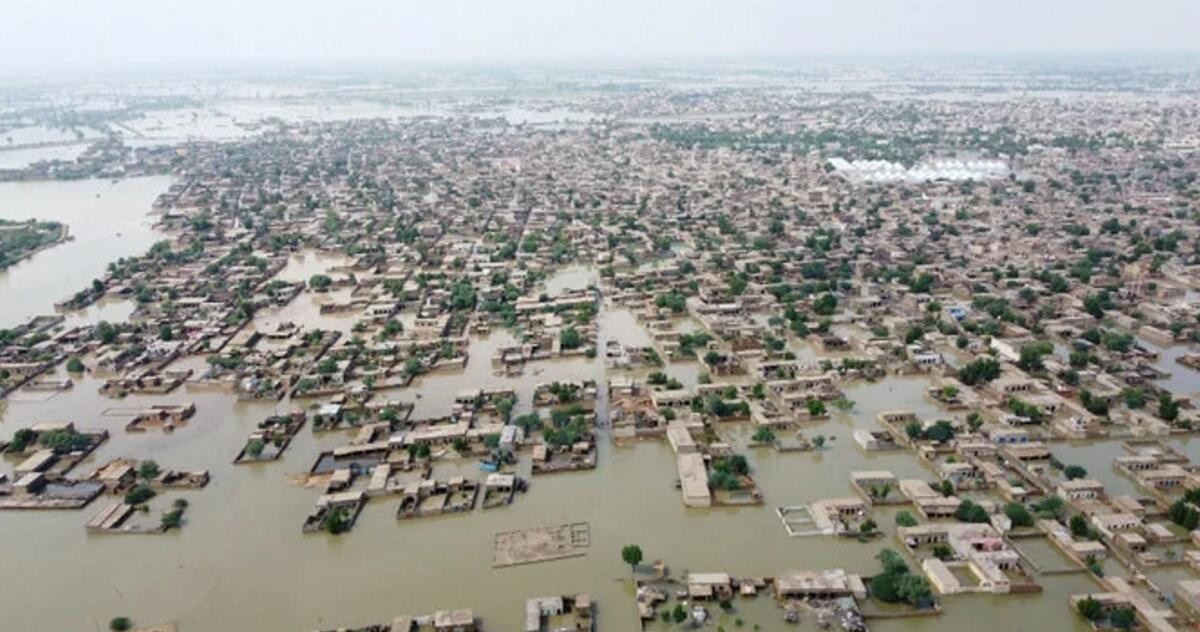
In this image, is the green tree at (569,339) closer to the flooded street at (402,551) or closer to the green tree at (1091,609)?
the flooded street at (402,551)

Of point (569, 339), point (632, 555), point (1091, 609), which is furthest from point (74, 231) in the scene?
point (1091, 609)

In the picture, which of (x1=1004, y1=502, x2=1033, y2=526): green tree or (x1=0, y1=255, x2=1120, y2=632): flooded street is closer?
(x1=0, y1=255, x2=1120, y2=632): flooded street

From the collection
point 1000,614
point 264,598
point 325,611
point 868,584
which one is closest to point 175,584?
point 264,598

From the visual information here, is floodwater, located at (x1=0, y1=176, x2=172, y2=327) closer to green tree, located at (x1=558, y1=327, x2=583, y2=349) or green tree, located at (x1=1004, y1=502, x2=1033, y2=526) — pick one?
green tree, located at (x1=558, y1=327, x2=583, y2=349)

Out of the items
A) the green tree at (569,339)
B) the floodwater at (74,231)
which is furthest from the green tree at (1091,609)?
the floodwater at (74,231)

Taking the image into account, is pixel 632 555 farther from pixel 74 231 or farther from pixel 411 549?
pixel 74 231

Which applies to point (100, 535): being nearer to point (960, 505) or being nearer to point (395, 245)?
point (960, 505)

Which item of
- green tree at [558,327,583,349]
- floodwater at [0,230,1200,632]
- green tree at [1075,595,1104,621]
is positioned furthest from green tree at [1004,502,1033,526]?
green tree at [558,327,583,349]
